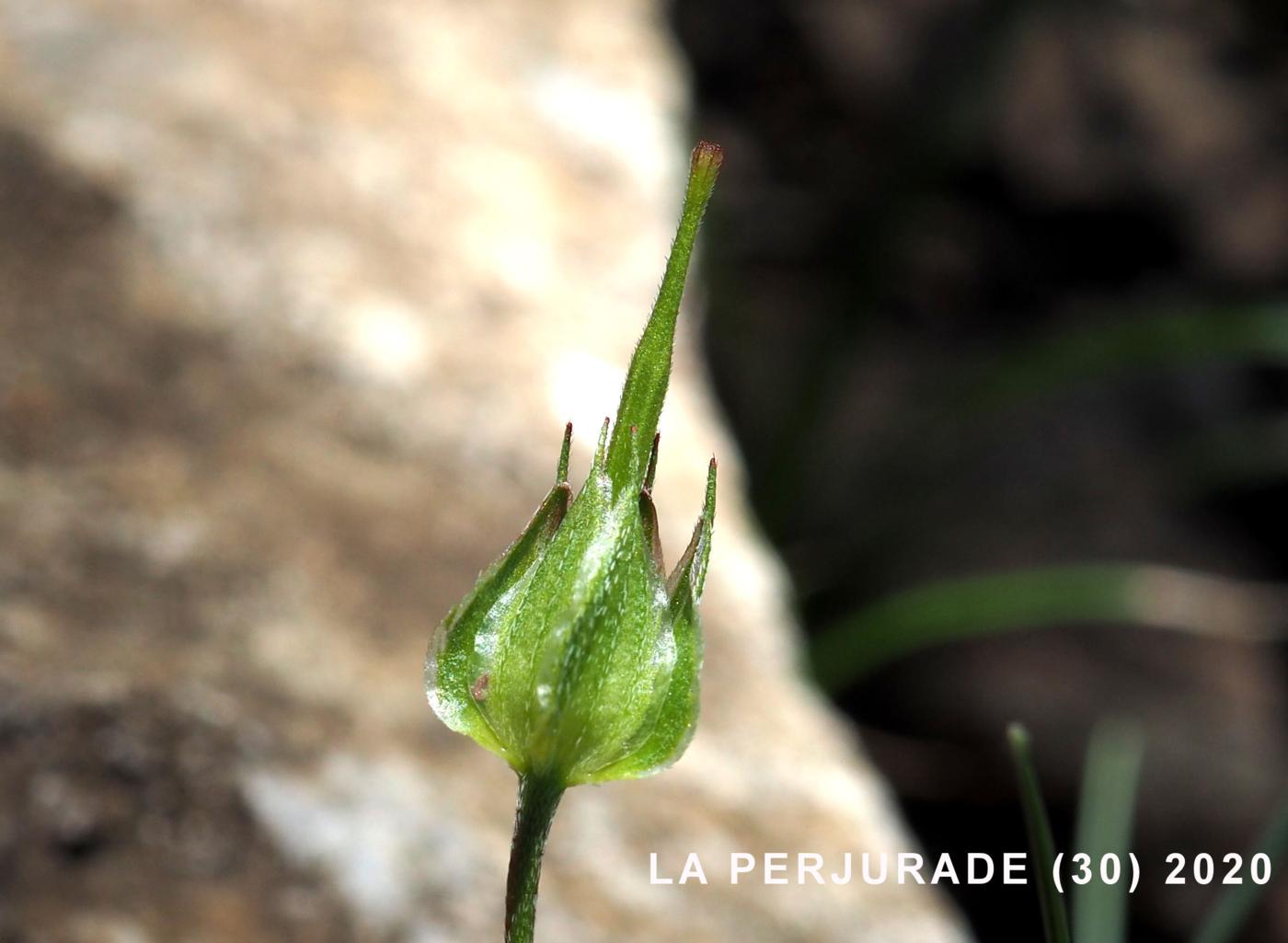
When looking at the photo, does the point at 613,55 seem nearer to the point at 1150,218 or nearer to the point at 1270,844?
the point at 1270,844

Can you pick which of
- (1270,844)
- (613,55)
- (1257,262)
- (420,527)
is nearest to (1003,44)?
(613,55)

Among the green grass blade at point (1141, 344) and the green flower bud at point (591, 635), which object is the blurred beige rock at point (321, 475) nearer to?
the green flower bud at point (591, 635)

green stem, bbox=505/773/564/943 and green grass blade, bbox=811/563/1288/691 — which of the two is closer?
green stem, bbox=505/773/564/943

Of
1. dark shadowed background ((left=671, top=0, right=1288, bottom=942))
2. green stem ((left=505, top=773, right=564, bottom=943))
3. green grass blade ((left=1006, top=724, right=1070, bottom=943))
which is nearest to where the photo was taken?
green stem ((left=505, top=773, right=564, bottom=943))

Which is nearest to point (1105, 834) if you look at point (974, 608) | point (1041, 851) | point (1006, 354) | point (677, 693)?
point (1041, 851)

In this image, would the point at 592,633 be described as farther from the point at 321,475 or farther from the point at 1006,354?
the point at 1006,354

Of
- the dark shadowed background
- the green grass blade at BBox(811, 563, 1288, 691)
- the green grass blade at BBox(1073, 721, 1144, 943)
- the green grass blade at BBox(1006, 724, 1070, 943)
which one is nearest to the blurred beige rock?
the green grass blade at BBox(1073, 721, 1144, 943)

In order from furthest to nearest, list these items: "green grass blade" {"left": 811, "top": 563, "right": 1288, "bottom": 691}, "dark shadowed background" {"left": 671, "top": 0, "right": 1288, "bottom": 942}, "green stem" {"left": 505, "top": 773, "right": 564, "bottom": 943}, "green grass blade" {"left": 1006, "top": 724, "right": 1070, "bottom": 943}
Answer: "dark shadowed background" {"left": 671, "top": 0, "right": 1288, "bottom": 942}, "green grass blade" {"left": 811, "top": 563, "right": 1288, "bottom": 691}, "green grass blade" {"left": 1006, "top": 724, "right": 1070, "bottom": 943}, "green stem" {"left": 505, "top": 773, "right": 564, "bottom": 943}

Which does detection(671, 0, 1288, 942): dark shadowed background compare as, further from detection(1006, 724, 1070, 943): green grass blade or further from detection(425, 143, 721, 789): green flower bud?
detection(425, 143, 721, 789): green flower bud

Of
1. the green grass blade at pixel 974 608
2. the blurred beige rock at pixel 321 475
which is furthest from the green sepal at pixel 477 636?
the green grass blade at pixel 974 608
